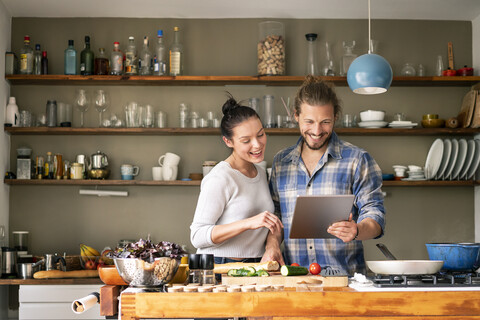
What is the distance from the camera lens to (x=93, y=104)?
16.5 feet

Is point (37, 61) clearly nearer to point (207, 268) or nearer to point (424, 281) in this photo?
point (207, 268)

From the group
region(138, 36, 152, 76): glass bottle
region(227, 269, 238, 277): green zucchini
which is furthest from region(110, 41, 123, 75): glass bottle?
region(227, 269, 238, 277): green zucchini

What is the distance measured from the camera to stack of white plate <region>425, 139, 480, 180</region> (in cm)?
482

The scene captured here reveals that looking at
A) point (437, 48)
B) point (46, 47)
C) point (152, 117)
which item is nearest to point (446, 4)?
point (437, 48)

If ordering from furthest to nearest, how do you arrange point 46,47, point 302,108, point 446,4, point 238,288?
point 46,47
point 446,4
point 302,108
point 238,288

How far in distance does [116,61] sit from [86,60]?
24 centimetres

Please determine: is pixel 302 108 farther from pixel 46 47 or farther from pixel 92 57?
pixel 46 47

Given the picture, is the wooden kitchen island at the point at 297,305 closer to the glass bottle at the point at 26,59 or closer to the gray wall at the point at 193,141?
the gray wall at the point at 193,141

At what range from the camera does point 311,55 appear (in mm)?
4926

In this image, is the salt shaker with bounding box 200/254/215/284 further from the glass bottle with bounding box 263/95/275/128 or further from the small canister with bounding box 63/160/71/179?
the small canister with bounding box 63/160/71/179

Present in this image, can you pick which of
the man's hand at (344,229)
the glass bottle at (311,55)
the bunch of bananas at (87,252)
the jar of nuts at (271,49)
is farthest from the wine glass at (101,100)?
the man's hand at (344,229)

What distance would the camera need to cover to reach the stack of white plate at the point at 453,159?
15.8 feet

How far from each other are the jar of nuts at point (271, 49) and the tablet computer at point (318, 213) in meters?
2.64

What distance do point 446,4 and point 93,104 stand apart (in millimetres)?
2859
